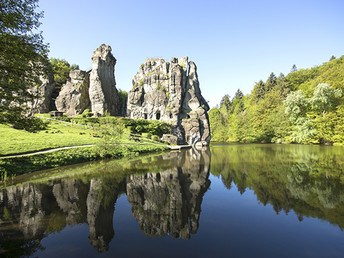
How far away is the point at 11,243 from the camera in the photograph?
195 inches

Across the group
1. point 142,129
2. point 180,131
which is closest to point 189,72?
point 180,131

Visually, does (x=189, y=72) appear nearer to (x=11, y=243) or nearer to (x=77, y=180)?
(x=77, y=180)

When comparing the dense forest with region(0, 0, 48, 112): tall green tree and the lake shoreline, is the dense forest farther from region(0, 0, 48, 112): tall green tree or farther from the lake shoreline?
region(0, 0, 48, 112): tall green tree

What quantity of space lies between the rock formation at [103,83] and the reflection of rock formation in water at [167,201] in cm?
4645

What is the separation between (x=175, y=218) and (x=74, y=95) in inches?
2365

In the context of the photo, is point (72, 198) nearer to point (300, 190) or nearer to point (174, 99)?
point (300, 190)

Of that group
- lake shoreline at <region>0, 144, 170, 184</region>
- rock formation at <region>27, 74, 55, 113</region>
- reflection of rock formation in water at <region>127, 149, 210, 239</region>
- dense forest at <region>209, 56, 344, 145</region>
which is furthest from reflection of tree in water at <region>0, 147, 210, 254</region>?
rock formation at <region>27, 74, 55, 113</region>

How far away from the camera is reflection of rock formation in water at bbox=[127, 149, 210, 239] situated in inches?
241

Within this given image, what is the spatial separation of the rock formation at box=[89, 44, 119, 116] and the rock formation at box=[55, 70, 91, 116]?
356 cm

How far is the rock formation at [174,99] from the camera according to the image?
5166cm

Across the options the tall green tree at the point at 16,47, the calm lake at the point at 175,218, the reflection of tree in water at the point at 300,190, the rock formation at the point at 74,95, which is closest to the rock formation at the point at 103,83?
the rock formation at the point at 74,95

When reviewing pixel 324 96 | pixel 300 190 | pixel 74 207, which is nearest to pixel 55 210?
pixel 74 207

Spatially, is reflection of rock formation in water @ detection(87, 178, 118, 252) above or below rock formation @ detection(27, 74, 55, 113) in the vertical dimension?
below

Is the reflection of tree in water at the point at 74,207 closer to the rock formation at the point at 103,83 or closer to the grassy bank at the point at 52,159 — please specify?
the grassy bank at the point at 52,159
